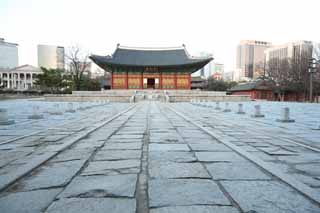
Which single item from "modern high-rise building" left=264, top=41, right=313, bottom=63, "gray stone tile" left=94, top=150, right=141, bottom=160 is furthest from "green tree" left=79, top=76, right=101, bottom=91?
"gray stone tile" left=94, top=150, right=141, bottom=160

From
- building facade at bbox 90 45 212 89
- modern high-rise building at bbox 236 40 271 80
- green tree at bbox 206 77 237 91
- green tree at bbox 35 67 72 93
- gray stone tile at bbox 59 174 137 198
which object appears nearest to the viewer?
gray stone tile at bbox 59 174 137 198

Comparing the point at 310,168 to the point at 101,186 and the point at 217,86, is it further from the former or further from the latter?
the point at 217,86

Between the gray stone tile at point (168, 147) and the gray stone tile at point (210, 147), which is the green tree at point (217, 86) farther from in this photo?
the gray stone tile at point (168, 147)

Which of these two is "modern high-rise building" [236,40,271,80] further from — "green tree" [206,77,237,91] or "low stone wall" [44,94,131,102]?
"low stone wall" [44,94,131,102]

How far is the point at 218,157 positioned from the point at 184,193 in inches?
67.6

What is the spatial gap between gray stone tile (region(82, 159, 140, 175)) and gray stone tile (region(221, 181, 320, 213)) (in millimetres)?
1295

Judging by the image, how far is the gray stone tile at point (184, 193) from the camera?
98.0 inches

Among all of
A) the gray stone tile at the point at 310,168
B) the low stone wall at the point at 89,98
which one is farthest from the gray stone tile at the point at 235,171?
the low stone wall at the point at 89,98

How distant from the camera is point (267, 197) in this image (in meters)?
2.62

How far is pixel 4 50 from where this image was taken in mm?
88188

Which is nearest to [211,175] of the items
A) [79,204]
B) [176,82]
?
[79,204]

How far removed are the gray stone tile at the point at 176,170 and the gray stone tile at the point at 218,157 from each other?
0.39 m

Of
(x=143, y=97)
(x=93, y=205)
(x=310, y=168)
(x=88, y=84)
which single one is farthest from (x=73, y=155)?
(x=88, y=84)

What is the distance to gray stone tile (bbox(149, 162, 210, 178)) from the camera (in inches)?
129
